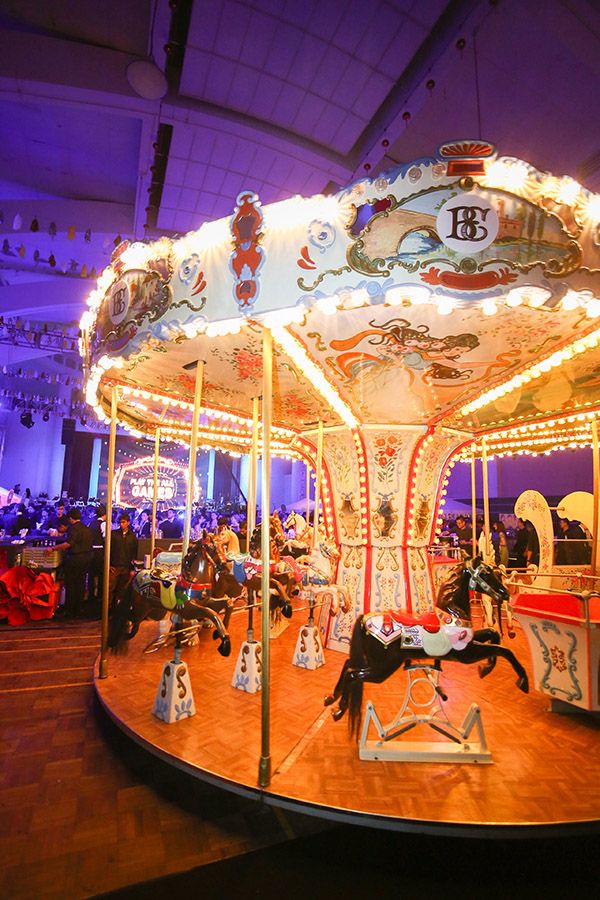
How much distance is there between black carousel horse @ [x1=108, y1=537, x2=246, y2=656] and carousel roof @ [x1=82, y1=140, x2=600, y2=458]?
192cm

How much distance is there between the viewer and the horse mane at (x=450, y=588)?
352cm

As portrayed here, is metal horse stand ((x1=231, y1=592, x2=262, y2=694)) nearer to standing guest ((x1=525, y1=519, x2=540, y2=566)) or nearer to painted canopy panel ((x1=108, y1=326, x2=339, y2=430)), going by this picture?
painted canopy panel ((x1=108, y1=326, x2=339, y2=430))

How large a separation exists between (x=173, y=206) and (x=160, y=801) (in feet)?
27.3

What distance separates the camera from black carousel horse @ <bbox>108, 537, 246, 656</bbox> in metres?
3.94

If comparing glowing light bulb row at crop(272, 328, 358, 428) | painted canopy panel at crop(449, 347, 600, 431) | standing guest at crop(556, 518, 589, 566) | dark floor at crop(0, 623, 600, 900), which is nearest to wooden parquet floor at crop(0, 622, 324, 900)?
dark floor at crop(0, 623, 600, 900)

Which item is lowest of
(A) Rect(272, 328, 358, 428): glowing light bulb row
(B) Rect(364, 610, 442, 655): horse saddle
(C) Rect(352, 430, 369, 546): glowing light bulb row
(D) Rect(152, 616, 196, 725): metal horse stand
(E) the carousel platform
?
(E) the carousel platform

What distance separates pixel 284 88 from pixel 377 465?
15.7 feet

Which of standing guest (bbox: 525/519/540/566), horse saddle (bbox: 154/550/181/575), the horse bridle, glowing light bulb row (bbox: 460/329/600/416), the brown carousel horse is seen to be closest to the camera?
the horse bridle

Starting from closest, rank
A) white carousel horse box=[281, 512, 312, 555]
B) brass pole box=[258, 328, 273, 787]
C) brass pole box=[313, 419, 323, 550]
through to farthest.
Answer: brass pole box=[258, 328, 273, 787] < brass pole box=[313, 419, 323, 550] < white carousel horse box=[281, 512, 312, 555]

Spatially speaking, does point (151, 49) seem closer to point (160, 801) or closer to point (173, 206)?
point (173, 206)

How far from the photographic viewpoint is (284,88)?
17.6 feet

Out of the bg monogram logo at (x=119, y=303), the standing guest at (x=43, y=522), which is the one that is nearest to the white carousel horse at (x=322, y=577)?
the bg monogram logo at (x=119, y=303)

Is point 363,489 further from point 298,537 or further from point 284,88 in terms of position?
point 284,88

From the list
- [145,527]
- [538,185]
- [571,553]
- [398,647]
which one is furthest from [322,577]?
[145,527]
